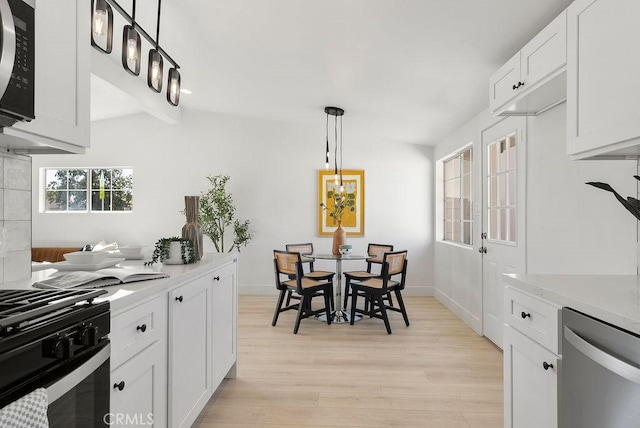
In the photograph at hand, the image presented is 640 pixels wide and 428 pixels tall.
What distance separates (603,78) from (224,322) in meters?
2.41

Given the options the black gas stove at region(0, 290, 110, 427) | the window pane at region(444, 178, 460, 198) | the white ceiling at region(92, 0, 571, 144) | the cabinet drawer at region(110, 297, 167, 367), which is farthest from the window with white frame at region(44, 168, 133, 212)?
the black gas stove at region(0, 290, 110, 427)

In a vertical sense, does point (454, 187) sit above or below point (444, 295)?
above

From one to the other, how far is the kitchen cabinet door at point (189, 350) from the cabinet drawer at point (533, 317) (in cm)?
152

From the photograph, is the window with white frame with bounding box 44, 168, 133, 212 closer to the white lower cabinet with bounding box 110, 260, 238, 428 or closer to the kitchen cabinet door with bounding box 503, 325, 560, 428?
the white lower cabinet with bounding box 110, 260, 238, 428

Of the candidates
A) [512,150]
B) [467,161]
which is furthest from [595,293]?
[467,161]

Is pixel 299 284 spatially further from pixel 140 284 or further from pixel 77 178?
pixel 77 178

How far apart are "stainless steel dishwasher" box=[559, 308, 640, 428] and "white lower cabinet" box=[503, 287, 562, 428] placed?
0.06 meters

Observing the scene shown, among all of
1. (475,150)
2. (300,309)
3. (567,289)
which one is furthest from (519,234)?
(300,309)

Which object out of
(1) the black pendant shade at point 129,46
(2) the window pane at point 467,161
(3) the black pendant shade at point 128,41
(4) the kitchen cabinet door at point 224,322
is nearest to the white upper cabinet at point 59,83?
(3) the black pendant shade at point 128,41

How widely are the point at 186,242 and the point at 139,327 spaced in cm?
86

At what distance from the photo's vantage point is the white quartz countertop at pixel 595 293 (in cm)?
116

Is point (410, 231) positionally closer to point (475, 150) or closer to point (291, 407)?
point (475, 150)

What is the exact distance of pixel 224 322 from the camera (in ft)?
8.63

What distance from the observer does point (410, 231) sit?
20.3 feet
